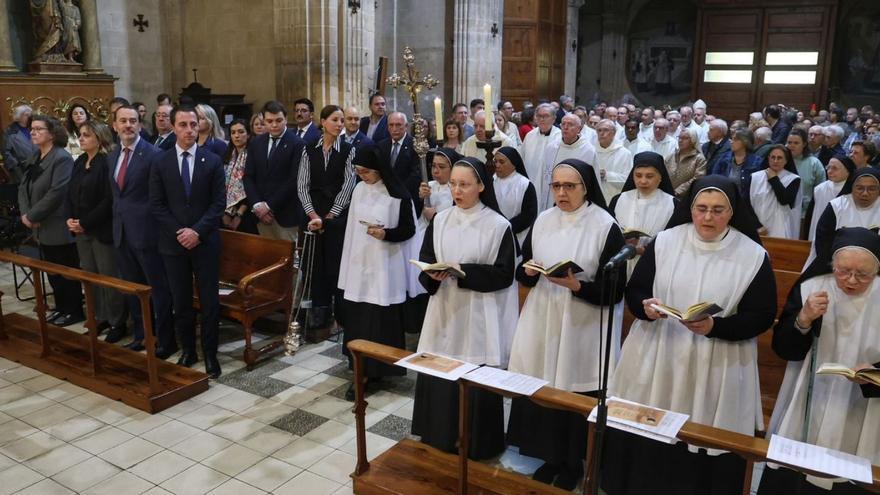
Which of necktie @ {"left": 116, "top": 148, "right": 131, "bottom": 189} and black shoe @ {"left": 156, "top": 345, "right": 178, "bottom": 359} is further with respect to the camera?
black shoe @ {"left": 156, "top": 345, "right": 178, "bottom": 359}

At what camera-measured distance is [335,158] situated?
5918 mm

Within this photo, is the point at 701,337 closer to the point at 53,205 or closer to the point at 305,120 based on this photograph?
the point at 305,120

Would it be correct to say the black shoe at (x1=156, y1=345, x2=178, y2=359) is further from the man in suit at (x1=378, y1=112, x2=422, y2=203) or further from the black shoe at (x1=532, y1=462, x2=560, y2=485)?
the black shoe at (x1=532, y1=462, x2=560, y2=485)

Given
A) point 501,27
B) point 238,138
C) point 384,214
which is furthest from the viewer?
point 501,27

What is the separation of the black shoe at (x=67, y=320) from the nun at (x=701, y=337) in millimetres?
5632

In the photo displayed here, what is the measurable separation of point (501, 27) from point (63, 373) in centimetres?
1213

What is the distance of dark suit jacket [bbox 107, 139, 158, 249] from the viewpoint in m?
5.54

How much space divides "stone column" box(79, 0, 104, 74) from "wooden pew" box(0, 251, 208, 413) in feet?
20.8

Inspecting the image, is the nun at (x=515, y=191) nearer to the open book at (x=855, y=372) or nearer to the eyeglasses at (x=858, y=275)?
the eyeglasses at (x=858, y=275)

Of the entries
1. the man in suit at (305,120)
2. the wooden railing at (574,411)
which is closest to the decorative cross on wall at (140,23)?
the man in suit at (305,120)

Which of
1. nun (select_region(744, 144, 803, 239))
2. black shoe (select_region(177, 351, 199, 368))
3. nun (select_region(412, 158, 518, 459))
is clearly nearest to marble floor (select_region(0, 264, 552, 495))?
black shoe (select_region(177, 351, 199, 368))

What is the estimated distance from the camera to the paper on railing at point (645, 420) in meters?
2.67

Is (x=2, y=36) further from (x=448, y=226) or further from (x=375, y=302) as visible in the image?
(x=448, y=226)

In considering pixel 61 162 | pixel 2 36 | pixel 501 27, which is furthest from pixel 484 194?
pixel 501 27
